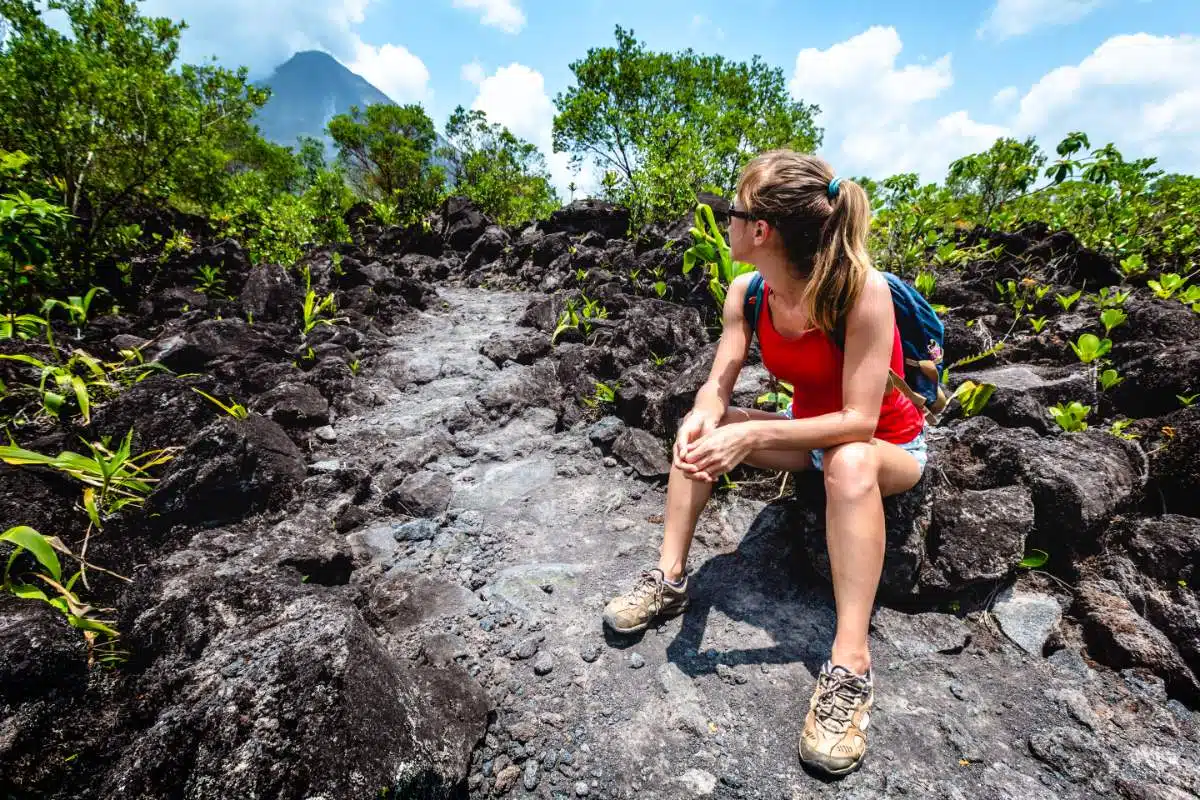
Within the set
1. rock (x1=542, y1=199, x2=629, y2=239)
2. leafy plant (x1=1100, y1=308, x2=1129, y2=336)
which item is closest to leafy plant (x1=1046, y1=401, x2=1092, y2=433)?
leafy plant (x1=1100, y1=308, x2=1129, y2=336)

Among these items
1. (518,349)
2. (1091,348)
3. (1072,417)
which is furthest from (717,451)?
(518,349)

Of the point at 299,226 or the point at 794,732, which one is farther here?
the point at 299,226

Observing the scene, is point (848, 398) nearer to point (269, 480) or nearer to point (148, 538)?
point (269, 480)

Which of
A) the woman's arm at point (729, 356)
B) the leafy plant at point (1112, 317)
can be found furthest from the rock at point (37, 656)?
the leafy plant at point (1112, 317)

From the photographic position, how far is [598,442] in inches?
152

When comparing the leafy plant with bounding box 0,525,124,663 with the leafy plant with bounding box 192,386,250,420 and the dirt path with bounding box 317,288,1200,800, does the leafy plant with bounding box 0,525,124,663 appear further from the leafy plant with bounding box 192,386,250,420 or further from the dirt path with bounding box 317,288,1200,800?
the leafy plant with bounding box 192,386,250,420

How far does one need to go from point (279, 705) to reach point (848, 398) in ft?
7.31

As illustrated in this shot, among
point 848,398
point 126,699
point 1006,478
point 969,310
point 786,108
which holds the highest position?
point 786,108

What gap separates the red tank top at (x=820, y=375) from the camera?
2053mm

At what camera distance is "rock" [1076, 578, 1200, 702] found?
73.5 inches

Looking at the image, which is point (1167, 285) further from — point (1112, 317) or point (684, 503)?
point (684, 503)

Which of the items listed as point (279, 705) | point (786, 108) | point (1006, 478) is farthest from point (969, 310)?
point (786, 108)

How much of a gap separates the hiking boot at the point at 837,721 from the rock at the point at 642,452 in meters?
1.70

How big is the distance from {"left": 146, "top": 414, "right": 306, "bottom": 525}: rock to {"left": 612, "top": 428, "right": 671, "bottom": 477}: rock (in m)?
2.18
